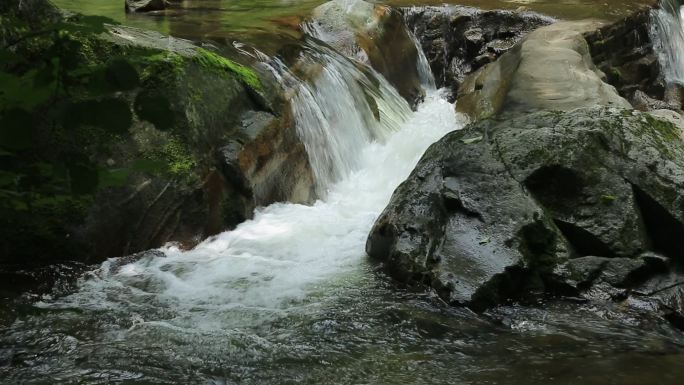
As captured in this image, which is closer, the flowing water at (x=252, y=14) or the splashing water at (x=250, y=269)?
the splashing water at (x=250, y=269)

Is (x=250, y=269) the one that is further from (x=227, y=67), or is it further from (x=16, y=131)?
(x=16, y=131)

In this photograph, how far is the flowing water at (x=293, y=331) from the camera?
135 inches

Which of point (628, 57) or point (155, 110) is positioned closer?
point (155, 110)

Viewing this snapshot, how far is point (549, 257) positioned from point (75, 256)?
3.59 m

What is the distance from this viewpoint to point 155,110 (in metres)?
1.61

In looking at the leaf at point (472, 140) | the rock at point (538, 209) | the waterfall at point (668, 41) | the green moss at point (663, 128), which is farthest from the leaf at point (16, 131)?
the waterfall at point (668, 41)

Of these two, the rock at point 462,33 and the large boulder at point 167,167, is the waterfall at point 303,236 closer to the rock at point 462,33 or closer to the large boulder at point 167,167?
the large boulder at point 167,167

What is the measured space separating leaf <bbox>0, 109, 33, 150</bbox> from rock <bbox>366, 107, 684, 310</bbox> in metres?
3.22

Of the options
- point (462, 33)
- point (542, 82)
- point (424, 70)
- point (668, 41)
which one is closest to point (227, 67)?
point (542, 82)

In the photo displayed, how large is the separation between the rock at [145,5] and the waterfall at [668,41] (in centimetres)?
939

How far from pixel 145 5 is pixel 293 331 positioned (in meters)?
9.83

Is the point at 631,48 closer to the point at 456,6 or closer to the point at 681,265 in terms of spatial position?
the point at 456,6

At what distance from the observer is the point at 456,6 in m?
12.6

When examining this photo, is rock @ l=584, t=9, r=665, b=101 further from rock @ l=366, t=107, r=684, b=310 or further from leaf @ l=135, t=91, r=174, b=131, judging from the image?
leaf @ l=135, t=91, r=174, b=131
